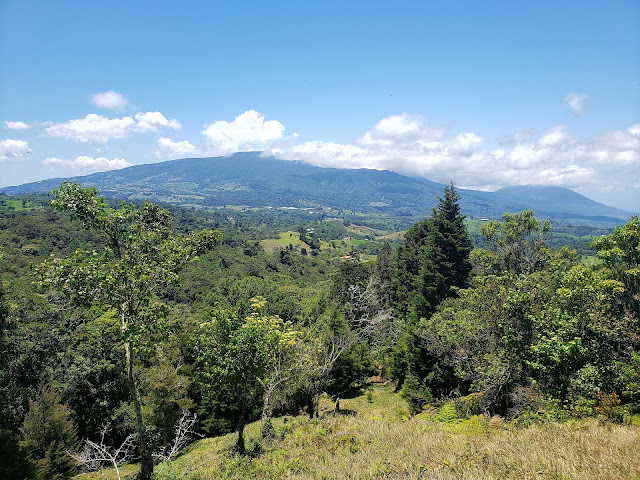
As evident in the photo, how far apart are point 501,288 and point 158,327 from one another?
12.7 metres

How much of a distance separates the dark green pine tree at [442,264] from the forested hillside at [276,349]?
0.14m

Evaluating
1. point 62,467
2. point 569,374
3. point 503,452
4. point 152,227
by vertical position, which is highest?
point 152,227

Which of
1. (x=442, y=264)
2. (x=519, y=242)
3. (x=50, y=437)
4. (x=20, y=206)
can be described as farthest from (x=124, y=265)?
(x=20, y=206)

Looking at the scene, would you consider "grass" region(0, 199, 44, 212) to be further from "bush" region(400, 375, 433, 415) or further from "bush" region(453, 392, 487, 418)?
"bush" region(453, 392, 487, 418)

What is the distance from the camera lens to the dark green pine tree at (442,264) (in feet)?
94.7

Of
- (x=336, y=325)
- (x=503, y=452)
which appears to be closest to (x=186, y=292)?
(x=336, y=325)

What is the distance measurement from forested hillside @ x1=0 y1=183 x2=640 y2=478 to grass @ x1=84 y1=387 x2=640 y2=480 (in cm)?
27

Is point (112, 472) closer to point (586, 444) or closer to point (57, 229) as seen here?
point (586, 444)

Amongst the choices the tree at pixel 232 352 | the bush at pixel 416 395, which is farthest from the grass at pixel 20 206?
the bush at pixel 416 395

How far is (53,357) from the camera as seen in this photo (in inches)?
→ 897

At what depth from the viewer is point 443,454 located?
7027mm

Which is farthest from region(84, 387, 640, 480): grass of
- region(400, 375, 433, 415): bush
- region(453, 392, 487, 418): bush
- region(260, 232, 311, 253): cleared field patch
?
region(260, 232, 311, 253): cleared field patch

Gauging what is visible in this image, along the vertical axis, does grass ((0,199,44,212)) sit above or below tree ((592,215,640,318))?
above

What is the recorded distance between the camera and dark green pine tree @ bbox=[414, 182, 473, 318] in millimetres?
28875
